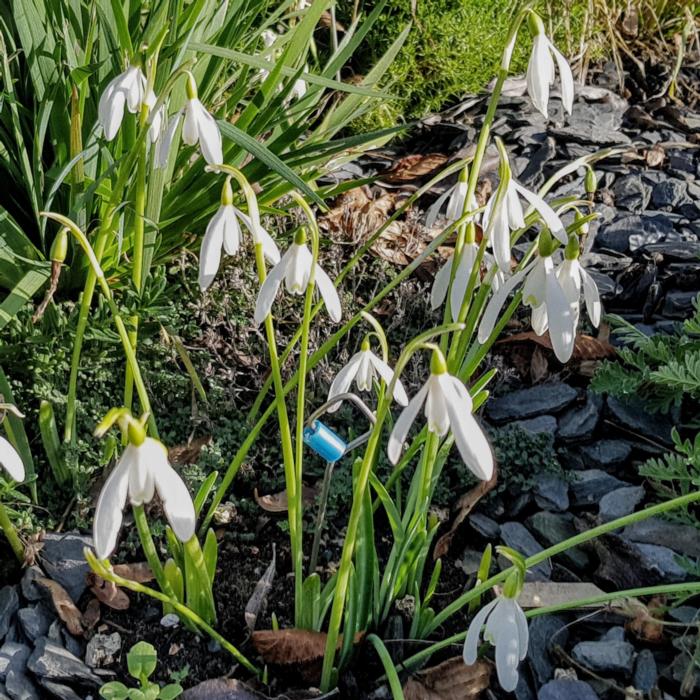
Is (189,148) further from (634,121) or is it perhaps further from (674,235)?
(634,121)

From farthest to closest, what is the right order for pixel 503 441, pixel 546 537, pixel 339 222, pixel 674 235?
pixel 674 235 < pixel 339 222 < pixel 503 441 < pixel 546 537

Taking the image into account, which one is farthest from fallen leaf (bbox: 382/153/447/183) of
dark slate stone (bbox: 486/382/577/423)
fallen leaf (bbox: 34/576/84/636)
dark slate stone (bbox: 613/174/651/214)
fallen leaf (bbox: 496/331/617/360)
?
fallen leaf (bbox: 34/576/84/636)

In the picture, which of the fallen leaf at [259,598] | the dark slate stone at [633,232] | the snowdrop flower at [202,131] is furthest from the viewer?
the dark slate stone at [633,232]

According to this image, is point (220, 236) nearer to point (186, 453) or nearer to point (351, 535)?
point (351, 535)

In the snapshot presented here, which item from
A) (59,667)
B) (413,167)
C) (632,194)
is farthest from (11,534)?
(632,194)

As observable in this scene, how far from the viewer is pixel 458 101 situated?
3514mm

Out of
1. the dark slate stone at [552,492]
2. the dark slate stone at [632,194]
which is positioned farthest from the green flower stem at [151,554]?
the dark slate stone at [632,194]

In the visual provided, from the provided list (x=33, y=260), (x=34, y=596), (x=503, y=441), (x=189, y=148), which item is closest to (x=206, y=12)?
(x=189, y=148)

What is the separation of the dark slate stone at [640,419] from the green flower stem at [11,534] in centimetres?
138

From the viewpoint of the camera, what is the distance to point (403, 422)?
1.10 m

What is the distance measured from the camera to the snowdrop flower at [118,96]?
1.42m

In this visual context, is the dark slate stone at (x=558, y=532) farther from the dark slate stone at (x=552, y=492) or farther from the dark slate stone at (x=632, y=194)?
the dark slate stone at (x=632, y=194)

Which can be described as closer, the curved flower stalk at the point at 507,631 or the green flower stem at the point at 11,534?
the curved flower stalk at the point at 507,631

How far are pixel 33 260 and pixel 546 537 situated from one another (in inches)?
51.2
